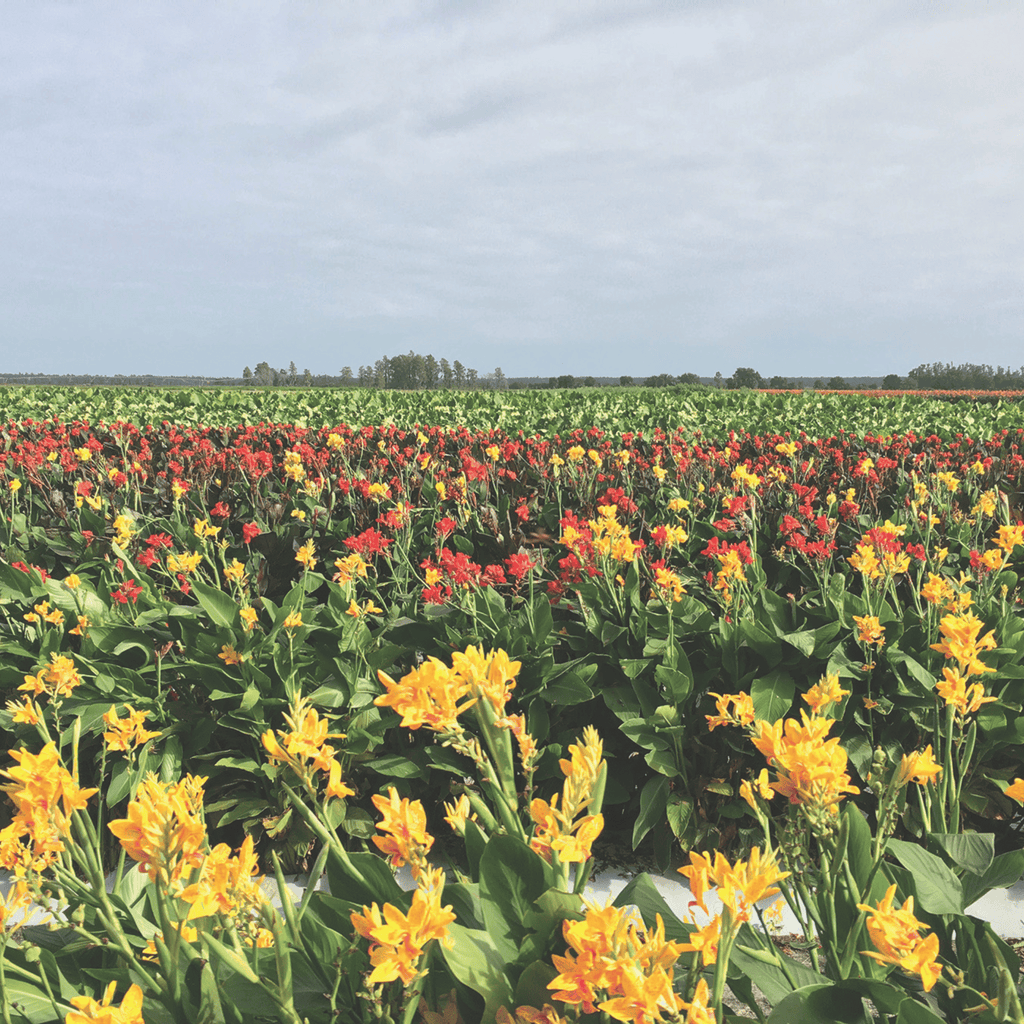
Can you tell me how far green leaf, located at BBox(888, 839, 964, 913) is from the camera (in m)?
1.37

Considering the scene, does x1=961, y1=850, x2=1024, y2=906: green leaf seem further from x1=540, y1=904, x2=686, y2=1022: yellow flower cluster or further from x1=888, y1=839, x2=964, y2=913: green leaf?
x1=540, y1=904, x2=686, y2=1022: yellow flower cluster

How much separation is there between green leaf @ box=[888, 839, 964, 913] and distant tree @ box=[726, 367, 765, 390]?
60.4 meters

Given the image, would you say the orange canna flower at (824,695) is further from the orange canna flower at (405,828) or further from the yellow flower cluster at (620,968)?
the orange canna flower at (405,828)

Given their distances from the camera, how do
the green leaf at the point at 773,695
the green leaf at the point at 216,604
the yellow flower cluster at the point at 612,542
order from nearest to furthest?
the green leaf at the point at 773,695, the yellow flower cluster at the point at 612,542, the green leaf at the point at 216,604

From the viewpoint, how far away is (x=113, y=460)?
684 centimetres

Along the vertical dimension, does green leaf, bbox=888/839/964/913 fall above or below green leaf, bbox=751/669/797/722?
above

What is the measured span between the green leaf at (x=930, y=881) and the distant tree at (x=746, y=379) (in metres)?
60.4

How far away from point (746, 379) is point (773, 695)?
202 feet

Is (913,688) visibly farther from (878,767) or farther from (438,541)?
(438,541)

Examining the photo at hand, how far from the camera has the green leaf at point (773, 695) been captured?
8.68ft

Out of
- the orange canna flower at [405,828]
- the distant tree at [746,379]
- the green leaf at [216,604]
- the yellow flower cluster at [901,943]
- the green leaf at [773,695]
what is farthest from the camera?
the distant tree at [746,379]

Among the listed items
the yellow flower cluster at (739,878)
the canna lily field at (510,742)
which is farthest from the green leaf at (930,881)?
the yellow flower cluster at (739,878)

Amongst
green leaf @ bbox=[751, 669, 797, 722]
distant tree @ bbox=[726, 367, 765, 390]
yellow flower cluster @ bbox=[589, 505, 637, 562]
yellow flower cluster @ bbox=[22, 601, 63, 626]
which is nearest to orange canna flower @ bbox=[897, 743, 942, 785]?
green leaf @ bbox=[751, 669, 797, 722]

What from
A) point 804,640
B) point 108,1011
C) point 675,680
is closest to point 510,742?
point 108,1011
